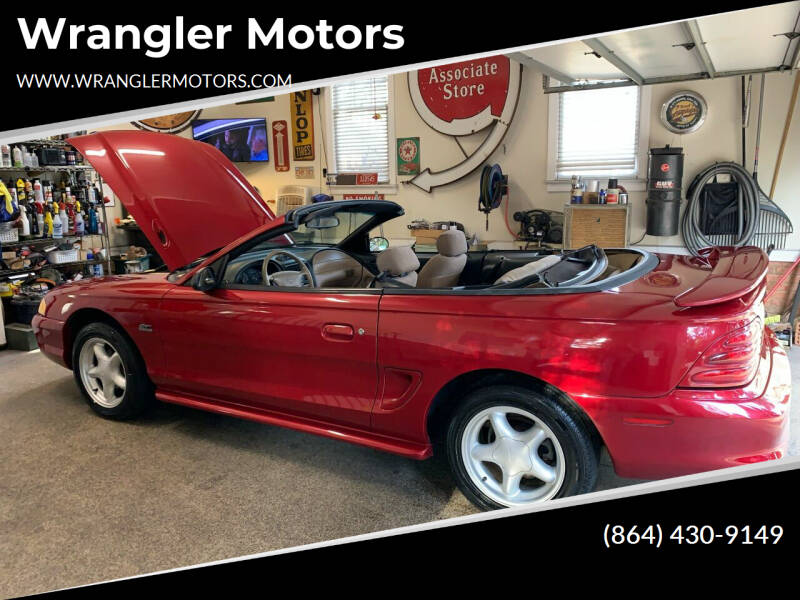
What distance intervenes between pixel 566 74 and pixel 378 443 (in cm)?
407

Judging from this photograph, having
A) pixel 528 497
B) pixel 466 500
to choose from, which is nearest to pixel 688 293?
pixel 528 497

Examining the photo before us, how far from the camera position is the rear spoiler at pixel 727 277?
78.4 inches

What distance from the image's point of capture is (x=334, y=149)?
7.47m

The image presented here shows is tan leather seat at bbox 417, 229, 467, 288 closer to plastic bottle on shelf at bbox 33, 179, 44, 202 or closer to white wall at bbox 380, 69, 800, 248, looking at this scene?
white wall at bbox 380, 69, 800, 248

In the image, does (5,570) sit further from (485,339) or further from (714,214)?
(714,214)

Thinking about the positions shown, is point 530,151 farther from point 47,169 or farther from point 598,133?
point 47,169

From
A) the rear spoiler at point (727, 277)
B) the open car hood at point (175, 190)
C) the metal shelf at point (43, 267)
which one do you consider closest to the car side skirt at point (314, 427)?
the open car hood at point (175, 190)

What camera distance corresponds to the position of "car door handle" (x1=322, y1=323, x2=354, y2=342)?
8.07 ft

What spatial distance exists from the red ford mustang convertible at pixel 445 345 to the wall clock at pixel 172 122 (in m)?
5.01

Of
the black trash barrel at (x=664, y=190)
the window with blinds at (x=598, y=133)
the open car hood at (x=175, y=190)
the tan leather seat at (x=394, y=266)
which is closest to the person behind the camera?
the tan leather seat at (x=394, y=266)

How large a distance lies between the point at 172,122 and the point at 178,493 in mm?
7108

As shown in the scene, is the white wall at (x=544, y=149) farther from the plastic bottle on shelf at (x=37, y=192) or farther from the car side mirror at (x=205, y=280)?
the car side mirror at (x=205, y=280)

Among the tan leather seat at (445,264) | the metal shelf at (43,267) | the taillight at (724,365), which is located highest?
the tan leather seat at (445,264)

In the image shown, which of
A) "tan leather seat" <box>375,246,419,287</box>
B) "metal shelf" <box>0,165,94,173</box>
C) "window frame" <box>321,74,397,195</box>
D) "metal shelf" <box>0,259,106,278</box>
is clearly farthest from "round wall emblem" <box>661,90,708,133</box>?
"metal shelf" <box>0,259,106,278</box>
